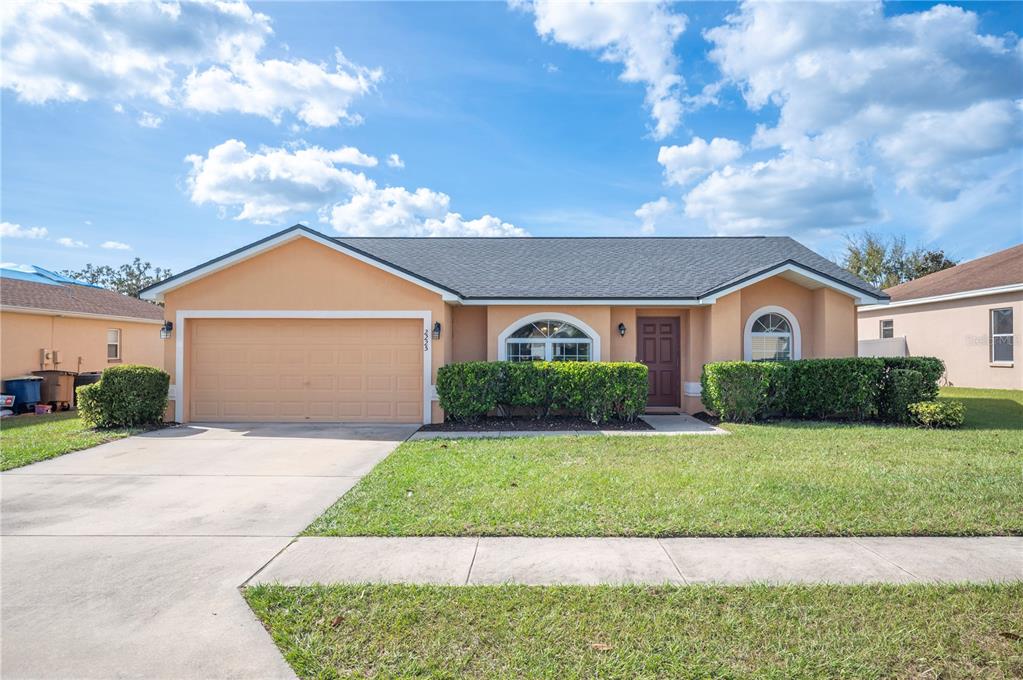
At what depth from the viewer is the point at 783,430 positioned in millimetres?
10484

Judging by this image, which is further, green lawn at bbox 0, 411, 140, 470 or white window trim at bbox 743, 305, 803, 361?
white window trim at bbox 743, 305, 803, 361

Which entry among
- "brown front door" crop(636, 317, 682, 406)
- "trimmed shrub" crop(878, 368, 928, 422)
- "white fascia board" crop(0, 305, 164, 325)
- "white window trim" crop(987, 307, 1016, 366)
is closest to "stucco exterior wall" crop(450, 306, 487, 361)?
"brown front door" crop(636, 317, 682, 406)

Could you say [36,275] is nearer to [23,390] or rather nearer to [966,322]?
[23,390]

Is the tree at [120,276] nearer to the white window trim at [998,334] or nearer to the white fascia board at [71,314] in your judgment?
the white fascia board at [71,314]

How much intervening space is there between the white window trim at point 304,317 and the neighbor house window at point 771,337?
8.20 metres

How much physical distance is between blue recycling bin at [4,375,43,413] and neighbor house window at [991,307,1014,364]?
2958 cm

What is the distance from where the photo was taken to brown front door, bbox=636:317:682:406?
1376 centimetres

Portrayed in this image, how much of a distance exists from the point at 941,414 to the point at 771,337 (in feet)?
12.5

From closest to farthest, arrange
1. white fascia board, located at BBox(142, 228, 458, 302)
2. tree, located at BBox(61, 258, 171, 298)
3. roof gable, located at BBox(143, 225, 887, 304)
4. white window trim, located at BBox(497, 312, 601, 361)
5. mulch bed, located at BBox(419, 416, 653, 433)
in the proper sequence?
mulch bed, located at BBox(419, 416, 653, 433) < white fascia board, located at BBox(142, 228, 458, 302) < roof gable, located at BBox(143, 225, 887, 304) < white window trim, located at BBox(497, 312, 601, 361) < tree, located at BBox(61, 258, 171, 298)

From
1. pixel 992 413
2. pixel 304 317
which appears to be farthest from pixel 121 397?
pixel 992 413

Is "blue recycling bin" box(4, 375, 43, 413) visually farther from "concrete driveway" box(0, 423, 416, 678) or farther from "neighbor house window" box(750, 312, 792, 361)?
"neighbor house window" box(750, 312, 792, 361)

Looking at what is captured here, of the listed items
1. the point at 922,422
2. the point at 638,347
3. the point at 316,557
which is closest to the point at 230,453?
the point at 316,557

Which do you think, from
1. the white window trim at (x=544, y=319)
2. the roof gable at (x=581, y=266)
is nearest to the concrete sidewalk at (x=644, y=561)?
the roof gable at (x=581, y=266)

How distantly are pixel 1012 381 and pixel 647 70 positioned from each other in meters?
15.6
